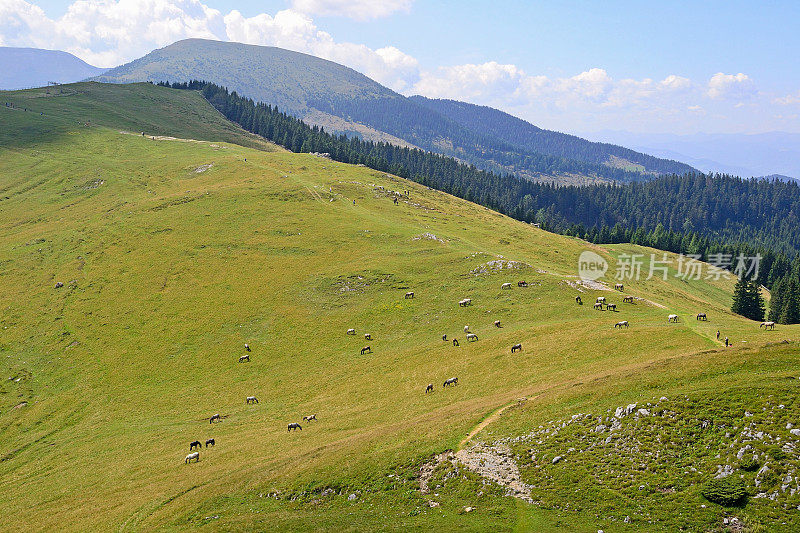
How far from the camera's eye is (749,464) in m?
26.4

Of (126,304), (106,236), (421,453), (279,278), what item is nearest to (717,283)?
(279,278)

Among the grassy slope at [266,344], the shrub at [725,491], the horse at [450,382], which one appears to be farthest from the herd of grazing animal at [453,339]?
the shrub at [725,491]

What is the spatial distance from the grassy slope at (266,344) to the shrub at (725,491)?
21.1 ft

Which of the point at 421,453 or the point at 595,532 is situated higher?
the point at 595,532

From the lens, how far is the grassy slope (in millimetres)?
37719

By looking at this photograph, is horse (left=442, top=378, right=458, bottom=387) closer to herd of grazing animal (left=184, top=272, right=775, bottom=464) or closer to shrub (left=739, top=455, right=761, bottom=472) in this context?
herd of grazing animal (left=184, top=272, right=775, bottom=464)

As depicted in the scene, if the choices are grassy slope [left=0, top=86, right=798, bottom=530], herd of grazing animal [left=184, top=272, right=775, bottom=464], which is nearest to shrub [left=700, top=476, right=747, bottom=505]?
grassy slope [left=0, top=86, right=798, bottom=530]

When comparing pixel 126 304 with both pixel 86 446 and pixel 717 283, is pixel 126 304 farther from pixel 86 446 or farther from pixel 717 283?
pixel 717 283

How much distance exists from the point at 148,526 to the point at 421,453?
19912 mm

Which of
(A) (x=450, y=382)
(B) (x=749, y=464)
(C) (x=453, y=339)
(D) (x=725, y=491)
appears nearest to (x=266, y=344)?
(C) (x=453, y=339)

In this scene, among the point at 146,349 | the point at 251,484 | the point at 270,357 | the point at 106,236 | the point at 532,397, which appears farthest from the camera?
the point at 106,236

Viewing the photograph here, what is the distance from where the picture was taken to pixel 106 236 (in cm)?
11075

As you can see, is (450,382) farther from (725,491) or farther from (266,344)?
(266,344)

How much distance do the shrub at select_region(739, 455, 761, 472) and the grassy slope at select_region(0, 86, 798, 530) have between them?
9.04 meters
